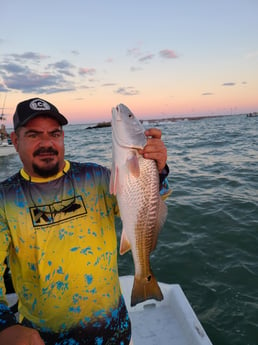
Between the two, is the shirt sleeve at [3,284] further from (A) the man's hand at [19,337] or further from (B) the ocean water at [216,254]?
(B) the ocean water at [216,254]

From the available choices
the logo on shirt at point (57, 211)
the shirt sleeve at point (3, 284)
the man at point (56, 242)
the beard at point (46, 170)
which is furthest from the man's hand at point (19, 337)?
the beard at point (46, 170)

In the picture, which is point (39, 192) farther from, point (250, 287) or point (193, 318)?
point (250, 287)

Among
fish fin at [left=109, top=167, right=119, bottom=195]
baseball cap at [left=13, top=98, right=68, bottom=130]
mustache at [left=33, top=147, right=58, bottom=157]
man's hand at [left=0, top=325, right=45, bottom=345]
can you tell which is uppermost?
baseball cap at [left=13, top=98, right=68, bottom=130]

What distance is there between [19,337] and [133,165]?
1377 millimetres

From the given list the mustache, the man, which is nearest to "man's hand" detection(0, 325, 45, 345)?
the man

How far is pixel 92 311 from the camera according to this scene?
238 cm

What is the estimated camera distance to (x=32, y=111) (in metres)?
2.42

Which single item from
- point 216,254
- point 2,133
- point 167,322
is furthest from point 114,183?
point 2,133

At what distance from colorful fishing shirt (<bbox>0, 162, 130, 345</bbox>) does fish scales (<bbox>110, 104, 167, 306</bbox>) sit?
0.99ft

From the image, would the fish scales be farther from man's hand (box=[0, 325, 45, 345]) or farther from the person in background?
the person in background

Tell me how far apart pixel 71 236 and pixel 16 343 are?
90cm

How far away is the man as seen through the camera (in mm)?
2297

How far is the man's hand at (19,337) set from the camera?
62.8 inches

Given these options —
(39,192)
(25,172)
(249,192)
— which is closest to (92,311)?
(39,192)
